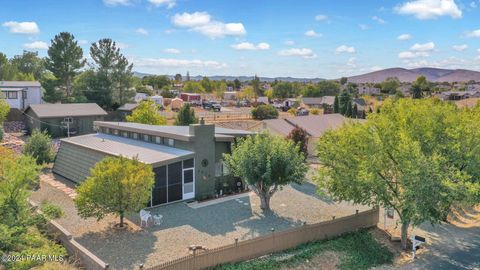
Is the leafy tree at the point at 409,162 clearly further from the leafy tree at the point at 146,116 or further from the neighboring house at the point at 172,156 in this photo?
the leafy tree at the point at 146,116

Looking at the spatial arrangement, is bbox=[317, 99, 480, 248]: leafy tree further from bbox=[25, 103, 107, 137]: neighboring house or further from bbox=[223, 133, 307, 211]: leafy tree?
bbox=[25, 103, 107, 137]: neighboring house

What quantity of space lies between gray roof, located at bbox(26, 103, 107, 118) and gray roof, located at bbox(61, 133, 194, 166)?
14932 millimetres

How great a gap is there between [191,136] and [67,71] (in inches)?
1610

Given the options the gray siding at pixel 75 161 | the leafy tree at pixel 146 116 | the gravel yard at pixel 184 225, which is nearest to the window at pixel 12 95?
the leafy tree at pixel 146 116

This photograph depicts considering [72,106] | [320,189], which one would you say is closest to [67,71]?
[72,106]

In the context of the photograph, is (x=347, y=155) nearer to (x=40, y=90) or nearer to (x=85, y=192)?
(x=85, y=192)

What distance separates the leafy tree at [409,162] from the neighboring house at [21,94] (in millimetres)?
41868

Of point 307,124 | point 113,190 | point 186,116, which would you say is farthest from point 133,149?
point 307,124

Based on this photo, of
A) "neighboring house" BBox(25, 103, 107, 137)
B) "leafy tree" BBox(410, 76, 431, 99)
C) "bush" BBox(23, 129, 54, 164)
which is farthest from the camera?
"leafy tree" BBox(410, 76, 431, 99)

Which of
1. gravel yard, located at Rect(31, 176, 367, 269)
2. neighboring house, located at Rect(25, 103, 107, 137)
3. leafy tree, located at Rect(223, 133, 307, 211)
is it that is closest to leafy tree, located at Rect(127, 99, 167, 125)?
neighboring house, located at Rect(25, 103, 107, 137)

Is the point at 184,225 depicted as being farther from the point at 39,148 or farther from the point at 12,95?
the point at 12,95

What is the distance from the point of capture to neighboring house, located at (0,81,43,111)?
154 feet

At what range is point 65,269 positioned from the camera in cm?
1187

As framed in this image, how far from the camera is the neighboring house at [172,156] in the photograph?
2084 cm
